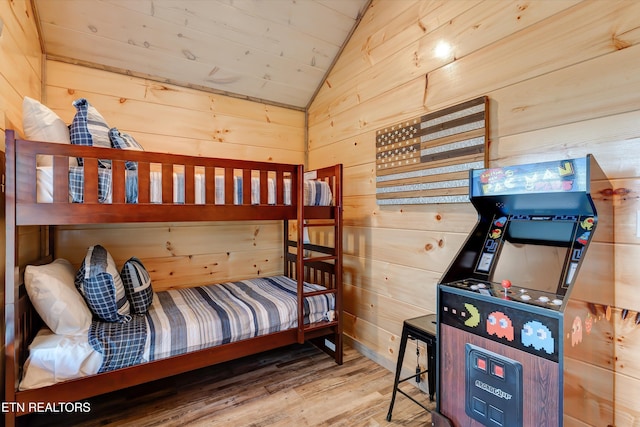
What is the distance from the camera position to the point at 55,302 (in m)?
1.61

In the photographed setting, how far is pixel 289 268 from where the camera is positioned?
3203 millimetres

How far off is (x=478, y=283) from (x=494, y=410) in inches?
18.6

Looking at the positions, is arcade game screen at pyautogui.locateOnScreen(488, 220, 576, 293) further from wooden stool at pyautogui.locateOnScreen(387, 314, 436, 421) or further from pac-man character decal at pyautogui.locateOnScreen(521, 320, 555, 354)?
wooden stool at pyautogui.locateOnScreen(387, 314, 436, 421)

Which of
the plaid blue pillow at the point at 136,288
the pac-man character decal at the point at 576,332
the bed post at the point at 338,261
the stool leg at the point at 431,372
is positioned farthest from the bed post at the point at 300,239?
the pac-man character decal at the point at 576,332

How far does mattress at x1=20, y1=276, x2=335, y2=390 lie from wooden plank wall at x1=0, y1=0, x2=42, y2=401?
0.22 meters

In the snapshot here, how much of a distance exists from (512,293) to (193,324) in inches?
66.6

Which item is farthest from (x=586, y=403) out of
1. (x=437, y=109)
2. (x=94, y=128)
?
(x=94, y=128)

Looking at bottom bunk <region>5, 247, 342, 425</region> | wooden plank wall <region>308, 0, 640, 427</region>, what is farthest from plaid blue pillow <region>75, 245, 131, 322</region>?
wooden plank wall <region>308, 0, 640, 427</region>

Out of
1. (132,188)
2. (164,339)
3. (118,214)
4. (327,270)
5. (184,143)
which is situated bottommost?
(164,339)

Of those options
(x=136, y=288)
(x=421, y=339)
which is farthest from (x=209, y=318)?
(x=421, y=339)

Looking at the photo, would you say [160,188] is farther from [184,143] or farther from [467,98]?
[467,98]

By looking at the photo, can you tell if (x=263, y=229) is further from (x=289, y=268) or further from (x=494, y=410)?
(x=494, y=410)

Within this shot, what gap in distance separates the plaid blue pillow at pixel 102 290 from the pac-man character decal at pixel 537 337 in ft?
6.63

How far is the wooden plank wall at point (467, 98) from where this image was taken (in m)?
1.27
